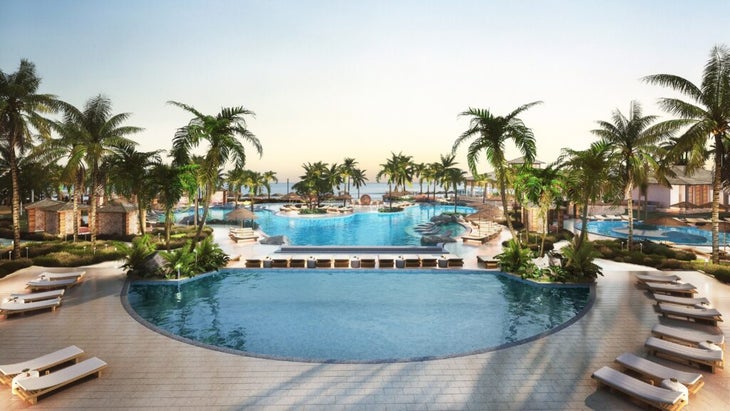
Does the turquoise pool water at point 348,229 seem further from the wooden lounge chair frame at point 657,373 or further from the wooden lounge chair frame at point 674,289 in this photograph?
the wooden lounge chair frame at point 657,373

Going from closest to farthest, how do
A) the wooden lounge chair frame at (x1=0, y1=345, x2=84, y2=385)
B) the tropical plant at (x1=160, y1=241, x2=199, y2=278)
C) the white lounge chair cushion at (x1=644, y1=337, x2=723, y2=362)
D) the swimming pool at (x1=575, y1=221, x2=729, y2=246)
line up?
the wooden lounge chair frame at (x1=0, y1=345, x2=84, y2=385) → the white lounge chair cushion at (x1=644, y1=337, x2=723, y2=362) → the tropical plant at (x1=160, y1=241, x2=199, y2=278) → the swimming pool at (x1=575, y1=221, x2=729, y2=246)

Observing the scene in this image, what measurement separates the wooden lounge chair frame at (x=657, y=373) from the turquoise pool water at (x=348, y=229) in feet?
66.7

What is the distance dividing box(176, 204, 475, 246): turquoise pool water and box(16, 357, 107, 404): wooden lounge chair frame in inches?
816

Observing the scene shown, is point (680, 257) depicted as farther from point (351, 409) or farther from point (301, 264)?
point (351, 409)

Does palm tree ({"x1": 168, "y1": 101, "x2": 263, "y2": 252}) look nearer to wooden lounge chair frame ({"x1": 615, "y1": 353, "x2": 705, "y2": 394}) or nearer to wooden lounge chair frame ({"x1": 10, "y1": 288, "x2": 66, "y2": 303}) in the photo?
wooden lounge chair frame ({"x1": 10, "y1": 288, "x2": 66, "y2": 303})

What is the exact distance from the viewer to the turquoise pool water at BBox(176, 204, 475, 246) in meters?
30.3

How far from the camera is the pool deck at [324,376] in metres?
7.33

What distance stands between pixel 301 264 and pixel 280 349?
9535 mm

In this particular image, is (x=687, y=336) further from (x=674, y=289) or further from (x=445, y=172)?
(x=445, y=172)

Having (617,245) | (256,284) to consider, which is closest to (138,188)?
(256,284)

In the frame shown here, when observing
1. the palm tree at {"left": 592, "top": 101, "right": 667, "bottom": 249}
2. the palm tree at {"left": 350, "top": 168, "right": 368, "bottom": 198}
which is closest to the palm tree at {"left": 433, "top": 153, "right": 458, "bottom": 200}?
the palm tree at {"left": 350, "top": 168, "right": 368, "bottom": 198}

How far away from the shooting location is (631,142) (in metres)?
21.3

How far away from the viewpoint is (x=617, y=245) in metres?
23.0

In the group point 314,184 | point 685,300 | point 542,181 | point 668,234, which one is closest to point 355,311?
point 685,300
